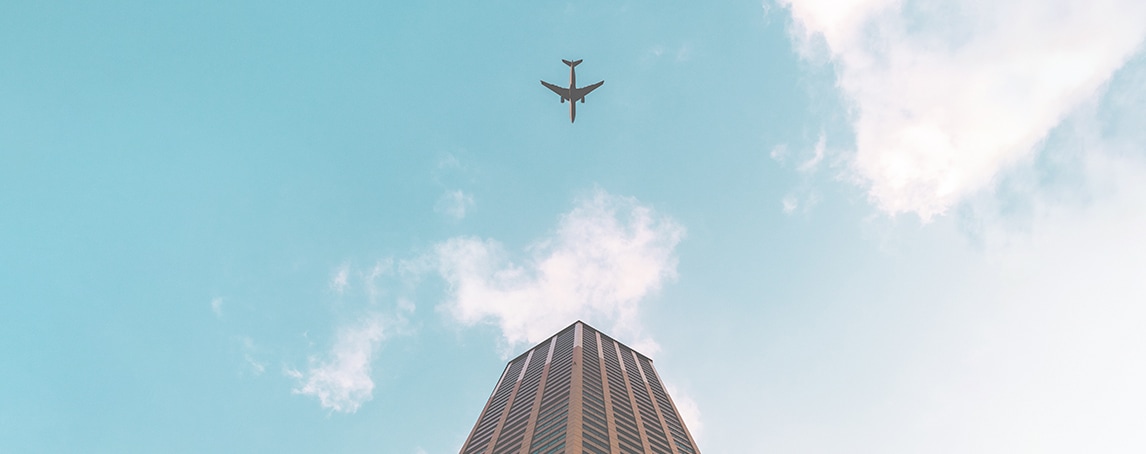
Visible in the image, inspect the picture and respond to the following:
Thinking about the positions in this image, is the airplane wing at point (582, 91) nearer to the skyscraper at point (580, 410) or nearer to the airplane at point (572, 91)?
the airplane at point (572, 91)

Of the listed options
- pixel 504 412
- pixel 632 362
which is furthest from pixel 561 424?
pixel 632 362

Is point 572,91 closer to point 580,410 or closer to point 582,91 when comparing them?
point 582,91

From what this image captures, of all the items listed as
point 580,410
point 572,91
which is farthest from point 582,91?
point 580,410

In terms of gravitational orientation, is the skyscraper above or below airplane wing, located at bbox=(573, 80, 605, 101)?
below

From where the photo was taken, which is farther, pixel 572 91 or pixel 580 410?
pixel 580 410

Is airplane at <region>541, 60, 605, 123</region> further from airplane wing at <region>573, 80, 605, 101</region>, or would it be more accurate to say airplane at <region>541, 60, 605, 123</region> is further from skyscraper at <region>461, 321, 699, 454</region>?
skyscraper at <region>461, 321, 699, 454</region>

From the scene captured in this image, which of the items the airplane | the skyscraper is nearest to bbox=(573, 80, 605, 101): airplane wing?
the airplane

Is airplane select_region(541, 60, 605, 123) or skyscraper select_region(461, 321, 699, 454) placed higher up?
airplane select_region(541, 60, 605, 123)

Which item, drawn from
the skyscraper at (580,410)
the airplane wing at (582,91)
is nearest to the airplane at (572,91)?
the airplane wing at (582,91)

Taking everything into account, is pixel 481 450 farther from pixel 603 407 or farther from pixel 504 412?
pixel 603 407
